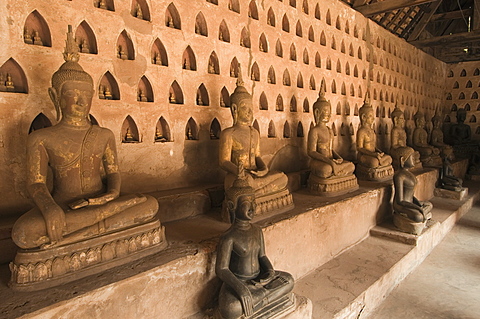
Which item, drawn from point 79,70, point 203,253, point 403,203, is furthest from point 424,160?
point 79,70

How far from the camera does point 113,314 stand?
257cm

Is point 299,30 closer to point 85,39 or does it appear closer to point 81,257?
point 85,39

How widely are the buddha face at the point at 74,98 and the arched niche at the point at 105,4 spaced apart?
160 centimetres

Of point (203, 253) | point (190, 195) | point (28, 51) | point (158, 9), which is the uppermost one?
point (158, 9)

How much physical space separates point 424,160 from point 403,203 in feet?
16.0

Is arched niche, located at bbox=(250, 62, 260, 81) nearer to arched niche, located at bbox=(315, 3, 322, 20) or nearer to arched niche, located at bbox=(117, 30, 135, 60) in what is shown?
arched niche, located at bbox=(117, 30, 135, 60)

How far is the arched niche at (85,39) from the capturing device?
3957 millimetres

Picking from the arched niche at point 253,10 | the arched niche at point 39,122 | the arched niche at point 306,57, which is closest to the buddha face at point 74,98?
the arched niche at point 39,122

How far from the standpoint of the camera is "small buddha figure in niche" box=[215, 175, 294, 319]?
2.81 metres

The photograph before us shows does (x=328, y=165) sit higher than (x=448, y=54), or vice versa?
(x=448, y=54)

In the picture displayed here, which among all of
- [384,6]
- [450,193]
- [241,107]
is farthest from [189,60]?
[450,193]

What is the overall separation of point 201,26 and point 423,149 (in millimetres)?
8535

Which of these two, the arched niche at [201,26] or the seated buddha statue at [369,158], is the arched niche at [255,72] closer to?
the arched niche at [201,26]

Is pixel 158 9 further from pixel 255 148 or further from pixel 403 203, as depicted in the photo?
pixel 403 203
